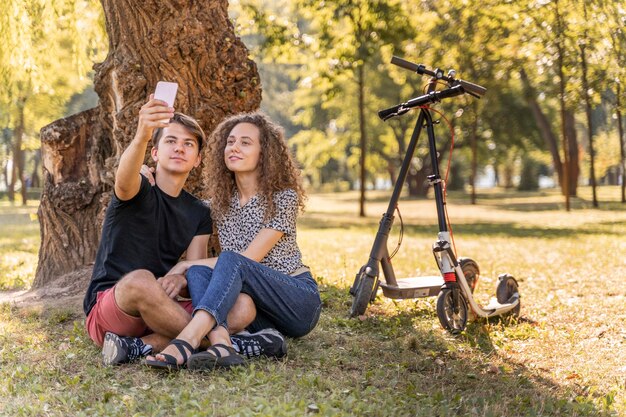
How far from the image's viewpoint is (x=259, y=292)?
418 cm

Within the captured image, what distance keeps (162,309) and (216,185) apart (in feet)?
3.21

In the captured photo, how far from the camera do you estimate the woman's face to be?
4.50 meters

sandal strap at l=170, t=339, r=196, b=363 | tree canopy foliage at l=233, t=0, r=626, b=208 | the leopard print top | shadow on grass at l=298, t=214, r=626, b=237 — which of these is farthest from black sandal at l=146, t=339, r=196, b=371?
shadow on grass at l=298, t=214, r=626, b=237

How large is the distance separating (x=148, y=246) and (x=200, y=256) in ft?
1.15

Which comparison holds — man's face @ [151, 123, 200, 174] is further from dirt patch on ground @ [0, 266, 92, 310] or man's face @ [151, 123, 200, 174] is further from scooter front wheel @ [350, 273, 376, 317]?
dirt patch on ground @ [0, 266, 92, 310]

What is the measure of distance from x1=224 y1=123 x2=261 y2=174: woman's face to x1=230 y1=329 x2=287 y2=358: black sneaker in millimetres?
1006

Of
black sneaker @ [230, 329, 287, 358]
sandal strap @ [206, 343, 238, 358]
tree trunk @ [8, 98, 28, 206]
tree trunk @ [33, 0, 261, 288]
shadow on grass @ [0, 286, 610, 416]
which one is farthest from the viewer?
tree trunk @ [8, 98, 28, 206]

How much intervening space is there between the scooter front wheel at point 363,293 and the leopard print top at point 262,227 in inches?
34.5

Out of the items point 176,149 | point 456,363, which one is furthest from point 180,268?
point 456,363

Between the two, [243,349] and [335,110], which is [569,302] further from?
[335,110]

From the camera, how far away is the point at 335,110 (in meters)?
35.0

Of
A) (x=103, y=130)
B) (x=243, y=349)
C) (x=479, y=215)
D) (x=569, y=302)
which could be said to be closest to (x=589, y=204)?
(x=479, y=215)

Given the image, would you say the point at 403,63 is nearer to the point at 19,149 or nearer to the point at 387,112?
the point at 387,112

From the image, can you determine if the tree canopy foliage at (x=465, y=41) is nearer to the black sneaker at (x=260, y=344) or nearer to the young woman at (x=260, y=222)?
the young woman at (x=260, y=222)
